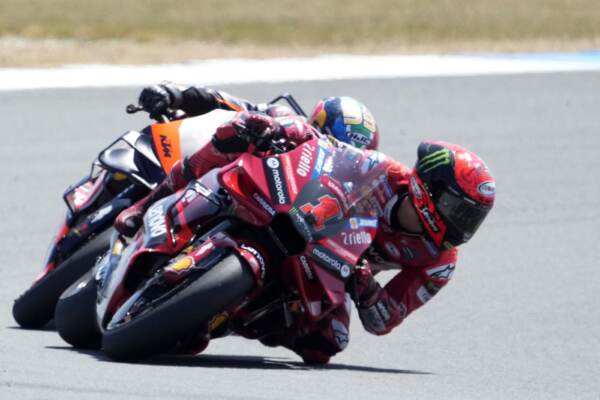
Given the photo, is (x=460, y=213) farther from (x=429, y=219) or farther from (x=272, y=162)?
(x=272, y=162)

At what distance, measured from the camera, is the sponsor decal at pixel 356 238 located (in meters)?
5.25

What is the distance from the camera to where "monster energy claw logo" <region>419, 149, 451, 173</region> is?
209 inches

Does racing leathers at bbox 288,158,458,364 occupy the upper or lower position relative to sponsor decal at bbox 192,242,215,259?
lower

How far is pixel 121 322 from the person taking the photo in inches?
200

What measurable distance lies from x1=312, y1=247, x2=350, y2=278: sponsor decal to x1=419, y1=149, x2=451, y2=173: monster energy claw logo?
523 millimetres

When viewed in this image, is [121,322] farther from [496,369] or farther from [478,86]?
[478,86]

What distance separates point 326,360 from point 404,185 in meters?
0.84

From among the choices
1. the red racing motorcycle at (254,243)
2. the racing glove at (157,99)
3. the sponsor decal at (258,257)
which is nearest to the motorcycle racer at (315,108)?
the racing glove at (157,99)

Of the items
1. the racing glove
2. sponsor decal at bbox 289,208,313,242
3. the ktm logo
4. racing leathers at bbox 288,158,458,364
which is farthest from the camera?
the racing glove

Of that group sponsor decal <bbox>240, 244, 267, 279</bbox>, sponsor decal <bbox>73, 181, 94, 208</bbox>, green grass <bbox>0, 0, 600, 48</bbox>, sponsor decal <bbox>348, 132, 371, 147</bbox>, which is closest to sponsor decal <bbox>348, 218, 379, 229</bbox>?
sponsor decal <bbox>240, 244, 267, 279</bbox>

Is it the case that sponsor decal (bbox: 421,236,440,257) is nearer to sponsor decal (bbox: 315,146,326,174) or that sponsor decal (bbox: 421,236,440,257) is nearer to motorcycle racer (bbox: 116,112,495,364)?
motorcycle racer (bbox: 116,112,495,364)

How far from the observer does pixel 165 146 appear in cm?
635

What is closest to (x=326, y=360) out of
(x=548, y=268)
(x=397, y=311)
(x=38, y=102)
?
(x=397, y=311)

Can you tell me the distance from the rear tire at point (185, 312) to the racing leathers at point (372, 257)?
0.70m
